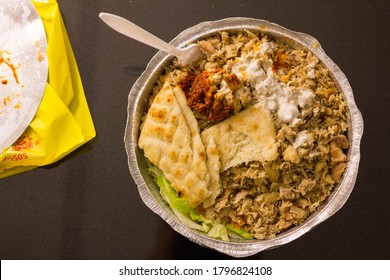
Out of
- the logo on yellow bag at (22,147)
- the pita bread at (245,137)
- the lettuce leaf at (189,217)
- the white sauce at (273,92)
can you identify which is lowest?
the lettuce leaf at (189,217)

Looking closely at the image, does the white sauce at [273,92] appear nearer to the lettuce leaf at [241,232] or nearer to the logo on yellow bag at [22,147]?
the lettuce leaf at [241,232]

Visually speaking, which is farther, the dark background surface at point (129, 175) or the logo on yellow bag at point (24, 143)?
the logo on yellow bag at point (24, 143)

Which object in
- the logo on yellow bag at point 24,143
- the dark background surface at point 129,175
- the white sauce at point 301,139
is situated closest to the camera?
the white sauce at point 301,139

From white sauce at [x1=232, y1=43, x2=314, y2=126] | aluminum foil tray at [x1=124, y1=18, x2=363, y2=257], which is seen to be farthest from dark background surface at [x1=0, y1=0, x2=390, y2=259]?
white sauce at [x1=232, y1=43, x2=314, y2=126]

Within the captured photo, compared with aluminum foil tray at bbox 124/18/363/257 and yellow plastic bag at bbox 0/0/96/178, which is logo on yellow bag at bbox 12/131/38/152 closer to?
yellow plastic bag at bbox 0/0/96/178

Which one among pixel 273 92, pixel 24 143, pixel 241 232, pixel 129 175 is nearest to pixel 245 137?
pixel 273 92

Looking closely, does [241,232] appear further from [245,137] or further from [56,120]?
[56,120]

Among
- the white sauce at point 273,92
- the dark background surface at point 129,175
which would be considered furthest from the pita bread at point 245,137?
the dark background surface at point 129,175

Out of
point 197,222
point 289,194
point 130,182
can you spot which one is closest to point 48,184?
point 130,182
